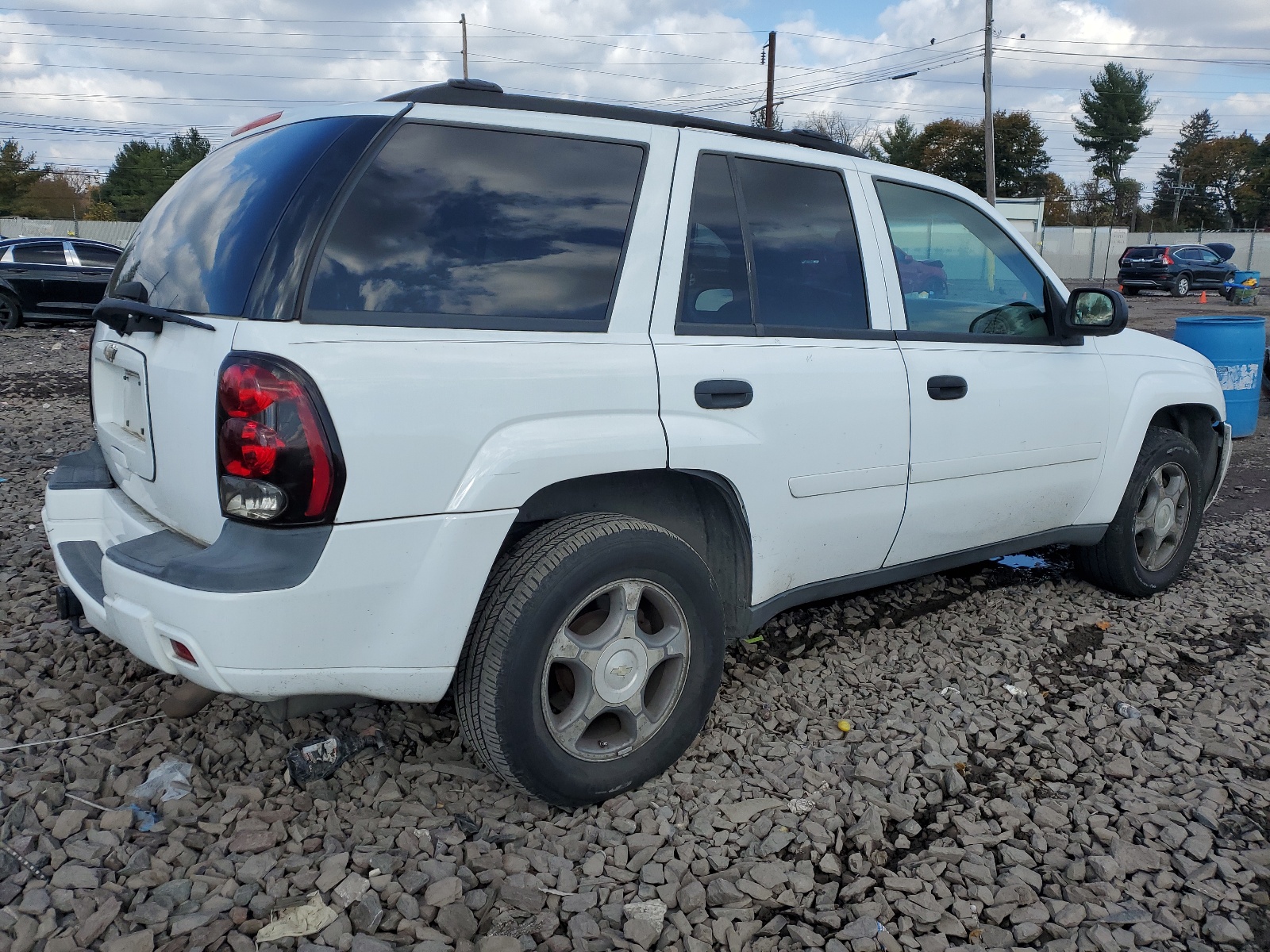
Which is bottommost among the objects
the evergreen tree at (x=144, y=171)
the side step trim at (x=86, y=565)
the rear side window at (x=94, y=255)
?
the side step trim at (x=86, y=565)

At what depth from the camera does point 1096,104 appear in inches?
2921

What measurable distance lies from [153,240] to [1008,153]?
71.9m

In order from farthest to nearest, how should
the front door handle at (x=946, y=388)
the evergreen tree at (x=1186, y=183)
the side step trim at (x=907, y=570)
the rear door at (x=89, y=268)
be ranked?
1. the evergreen tree at (x=1186, y=183)
2. the rear door at (x=89, y=268)
3. the front door handle at (x=946, y=388)
4. the side step trim at (x=907, y=570)

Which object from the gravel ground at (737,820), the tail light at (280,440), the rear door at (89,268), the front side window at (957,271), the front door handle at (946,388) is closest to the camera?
the tail light at (280,440)

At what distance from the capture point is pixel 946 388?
11.1ft

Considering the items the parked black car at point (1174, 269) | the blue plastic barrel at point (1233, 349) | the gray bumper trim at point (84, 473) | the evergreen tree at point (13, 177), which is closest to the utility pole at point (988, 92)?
the parked black car at point (1174, 269)

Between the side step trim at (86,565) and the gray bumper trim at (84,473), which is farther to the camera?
the gray bumper trim at (84,473)

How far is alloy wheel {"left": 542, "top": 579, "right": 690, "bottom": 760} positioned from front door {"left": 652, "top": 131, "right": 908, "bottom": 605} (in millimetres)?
373

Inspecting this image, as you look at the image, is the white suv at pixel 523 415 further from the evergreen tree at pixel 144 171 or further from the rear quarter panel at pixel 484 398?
the evergreen tree at pixel 144 171

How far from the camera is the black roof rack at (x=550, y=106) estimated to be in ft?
8.39

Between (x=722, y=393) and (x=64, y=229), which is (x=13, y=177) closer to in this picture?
(x=64, y=229)

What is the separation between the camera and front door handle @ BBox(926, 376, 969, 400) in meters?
3.36

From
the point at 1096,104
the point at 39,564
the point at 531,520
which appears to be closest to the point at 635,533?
the point at 531,520

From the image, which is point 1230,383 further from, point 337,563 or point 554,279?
point 337,563
